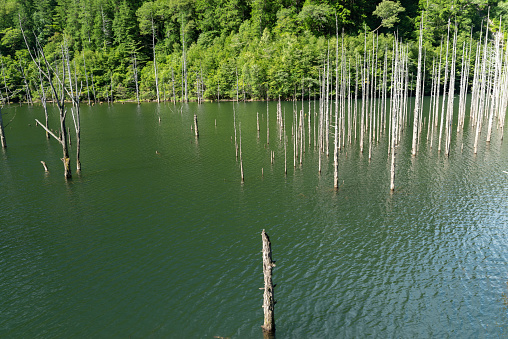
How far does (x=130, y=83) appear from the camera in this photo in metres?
111

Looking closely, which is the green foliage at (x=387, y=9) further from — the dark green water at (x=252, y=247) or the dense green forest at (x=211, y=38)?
the dark green water at (x=252, y=247)

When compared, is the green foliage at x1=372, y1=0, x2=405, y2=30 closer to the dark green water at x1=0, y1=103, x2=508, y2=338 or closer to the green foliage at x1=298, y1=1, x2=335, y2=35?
the green foliage at x1=298, y1=1, x2=335, y2=35

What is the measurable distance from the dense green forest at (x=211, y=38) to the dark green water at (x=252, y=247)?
5222 cm

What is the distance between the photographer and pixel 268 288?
1248 centimetres

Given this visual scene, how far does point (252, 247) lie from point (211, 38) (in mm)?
106259

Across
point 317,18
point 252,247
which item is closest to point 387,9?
point 317,18

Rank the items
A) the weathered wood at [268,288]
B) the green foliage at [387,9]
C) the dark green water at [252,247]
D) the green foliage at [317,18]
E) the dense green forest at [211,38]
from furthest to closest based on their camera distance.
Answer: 1. the green foliage at [387,9]
2. the green foliage at [317,18]
3. the dense green forest at [211,38]
4. the dark green water at [252,247]
5. the weathered wood at [268,288]

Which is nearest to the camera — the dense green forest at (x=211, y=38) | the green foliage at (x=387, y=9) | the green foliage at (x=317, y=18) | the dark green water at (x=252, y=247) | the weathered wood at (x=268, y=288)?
the weathered wood at (x=268, y=288)

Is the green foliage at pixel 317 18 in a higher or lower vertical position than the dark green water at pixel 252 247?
higher

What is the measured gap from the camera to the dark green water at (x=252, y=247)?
1477cm

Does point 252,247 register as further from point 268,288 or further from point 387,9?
point 387,9

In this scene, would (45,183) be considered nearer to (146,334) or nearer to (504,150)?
(146,334)

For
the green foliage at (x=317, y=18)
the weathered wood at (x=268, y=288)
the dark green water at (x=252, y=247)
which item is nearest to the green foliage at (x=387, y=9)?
the green foliage at (x=317, y=18)

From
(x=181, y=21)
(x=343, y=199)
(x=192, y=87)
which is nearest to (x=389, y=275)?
(x=343, y=199)
